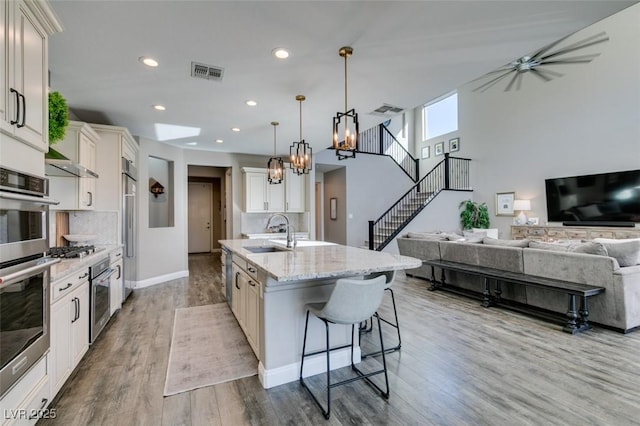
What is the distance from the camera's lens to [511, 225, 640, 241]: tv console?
6064mm

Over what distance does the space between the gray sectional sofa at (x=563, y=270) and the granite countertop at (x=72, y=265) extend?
4.92 m

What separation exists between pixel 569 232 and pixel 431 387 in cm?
661

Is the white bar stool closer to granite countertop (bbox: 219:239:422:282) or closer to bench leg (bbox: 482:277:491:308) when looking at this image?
granite countertop (bbox: 219:239:422:282)

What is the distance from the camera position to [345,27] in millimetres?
2352

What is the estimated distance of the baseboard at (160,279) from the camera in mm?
5406

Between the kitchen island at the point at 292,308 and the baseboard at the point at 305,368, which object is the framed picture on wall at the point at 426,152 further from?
the baseboard at the point at 305,368

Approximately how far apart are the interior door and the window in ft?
26.3

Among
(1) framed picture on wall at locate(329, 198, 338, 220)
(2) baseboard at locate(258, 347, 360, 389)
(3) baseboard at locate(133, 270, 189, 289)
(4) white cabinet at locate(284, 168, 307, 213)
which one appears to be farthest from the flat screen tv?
(3) baseboard at locate(133, 270, 189, 289)

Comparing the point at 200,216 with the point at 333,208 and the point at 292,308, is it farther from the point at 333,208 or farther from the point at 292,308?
the point at 292,308

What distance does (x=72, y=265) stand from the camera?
2469 mm

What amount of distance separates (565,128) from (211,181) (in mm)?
9950

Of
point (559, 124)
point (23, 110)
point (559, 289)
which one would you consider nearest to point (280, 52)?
point (23, 110)

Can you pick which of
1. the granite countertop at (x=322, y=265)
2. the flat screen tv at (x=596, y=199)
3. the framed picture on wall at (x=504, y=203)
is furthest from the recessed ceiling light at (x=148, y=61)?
the framed picture on wall at (x=504, y=203)

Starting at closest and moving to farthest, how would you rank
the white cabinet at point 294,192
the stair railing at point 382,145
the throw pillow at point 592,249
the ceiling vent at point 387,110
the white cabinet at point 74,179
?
the white cabinet at point 74,179 → the throw pillow at point 592,249 → the ceiling vent at point 387,110 → the white cabinet at point 294,192 → the stair railing at point 382,145
